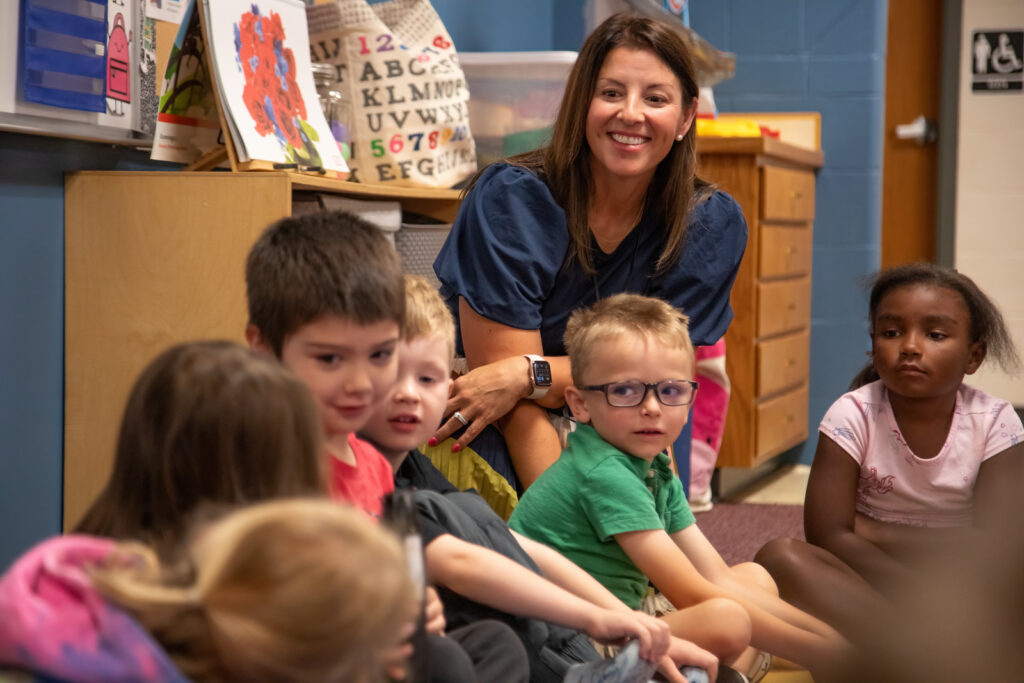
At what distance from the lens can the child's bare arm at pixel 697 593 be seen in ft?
3.99

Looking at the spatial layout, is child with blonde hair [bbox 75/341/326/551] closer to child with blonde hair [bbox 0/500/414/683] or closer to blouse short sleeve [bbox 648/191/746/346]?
child with blonde hair [bbox 0/500/414/683]

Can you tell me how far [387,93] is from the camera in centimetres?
197

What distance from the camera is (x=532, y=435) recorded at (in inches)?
61.6

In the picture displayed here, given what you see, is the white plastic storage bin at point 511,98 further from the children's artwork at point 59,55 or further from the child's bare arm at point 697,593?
the child's bare arm at point 697,593

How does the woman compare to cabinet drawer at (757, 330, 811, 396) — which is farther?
cabinet drawer at (757, 330, 811, 396)

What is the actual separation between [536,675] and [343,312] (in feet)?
1.40

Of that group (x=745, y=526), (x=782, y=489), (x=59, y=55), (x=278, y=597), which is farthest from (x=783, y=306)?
(x=278, y=597)

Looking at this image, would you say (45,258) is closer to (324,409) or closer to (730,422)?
(324,409)

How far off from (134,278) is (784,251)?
2.04 metres

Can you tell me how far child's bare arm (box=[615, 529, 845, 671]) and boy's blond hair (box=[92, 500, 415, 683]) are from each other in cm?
61

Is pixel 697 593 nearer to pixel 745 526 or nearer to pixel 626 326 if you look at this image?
pixel 626 326

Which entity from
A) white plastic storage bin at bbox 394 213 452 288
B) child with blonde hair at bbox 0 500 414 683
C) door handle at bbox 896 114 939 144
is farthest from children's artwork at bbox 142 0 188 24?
door handle at bbox 896 114 939 144

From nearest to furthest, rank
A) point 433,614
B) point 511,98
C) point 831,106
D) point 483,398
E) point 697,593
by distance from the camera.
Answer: point 433,614 → point 697,593 → point 483,398 → point 511,98 → point 831,106

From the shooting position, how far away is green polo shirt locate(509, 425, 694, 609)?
4.05 feet
